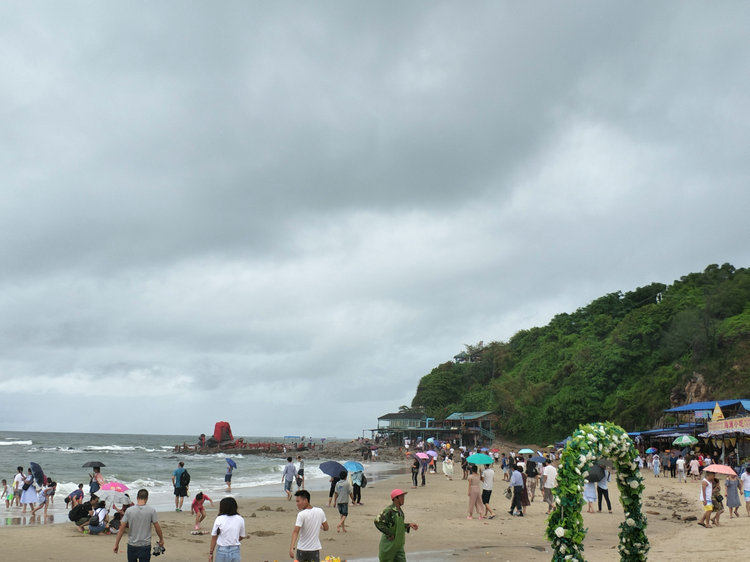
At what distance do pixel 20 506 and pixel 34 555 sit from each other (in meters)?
11.1

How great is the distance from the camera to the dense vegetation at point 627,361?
46719 mm

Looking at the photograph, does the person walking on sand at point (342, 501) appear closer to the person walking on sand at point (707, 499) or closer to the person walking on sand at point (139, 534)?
the person walking on sand at point (139, 534)

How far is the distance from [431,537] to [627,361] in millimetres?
49029

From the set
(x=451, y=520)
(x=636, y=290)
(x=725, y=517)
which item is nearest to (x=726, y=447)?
(x=725, y=517)

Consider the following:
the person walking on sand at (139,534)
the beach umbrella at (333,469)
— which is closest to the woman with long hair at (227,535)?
the person walking on sand at (139,534)

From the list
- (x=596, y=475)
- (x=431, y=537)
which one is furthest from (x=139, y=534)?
(x=596, y=475)

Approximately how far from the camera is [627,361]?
2264 inches

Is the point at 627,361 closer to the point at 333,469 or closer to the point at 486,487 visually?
the point at 486,487

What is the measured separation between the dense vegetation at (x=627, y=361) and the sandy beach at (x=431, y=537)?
98.9 feet

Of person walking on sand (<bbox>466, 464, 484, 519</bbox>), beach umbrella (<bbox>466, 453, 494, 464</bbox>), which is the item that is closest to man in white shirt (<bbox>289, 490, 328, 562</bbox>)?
person walking on sand (<bbox>466, 464, 484, 519</bbox>)

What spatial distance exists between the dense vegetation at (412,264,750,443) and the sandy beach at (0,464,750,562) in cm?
3014

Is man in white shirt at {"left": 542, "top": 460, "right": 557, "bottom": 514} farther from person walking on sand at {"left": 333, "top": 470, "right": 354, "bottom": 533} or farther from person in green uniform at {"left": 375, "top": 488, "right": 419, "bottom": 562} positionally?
person in green uniform at {"left": 375, "top": 488, "right": 419, "bottom": 562}

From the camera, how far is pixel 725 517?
54.6 feet

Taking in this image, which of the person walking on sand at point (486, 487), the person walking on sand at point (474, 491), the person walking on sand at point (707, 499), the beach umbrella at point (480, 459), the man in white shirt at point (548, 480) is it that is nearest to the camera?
the person walking on sand at point (707, 499)
